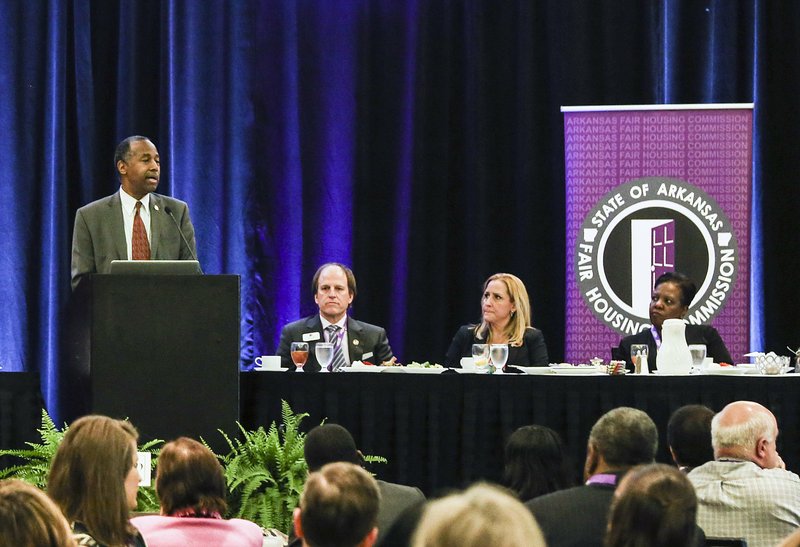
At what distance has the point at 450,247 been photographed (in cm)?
749

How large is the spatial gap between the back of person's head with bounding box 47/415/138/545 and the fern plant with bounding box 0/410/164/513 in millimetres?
1376

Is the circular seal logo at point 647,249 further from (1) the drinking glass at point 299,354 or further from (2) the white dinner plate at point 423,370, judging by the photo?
(1) the drinking glass at point 299,354

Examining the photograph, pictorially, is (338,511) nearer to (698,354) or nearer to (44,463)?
(44,463)

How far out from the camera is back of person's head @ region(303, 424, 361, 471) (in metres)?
3.58

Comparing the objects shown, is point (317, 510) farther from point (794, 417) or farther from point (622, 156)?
point (622, 156)

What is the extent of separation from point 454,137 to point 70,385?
3.38 metres

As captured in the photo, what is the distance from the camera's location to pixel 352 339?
20.1 feet

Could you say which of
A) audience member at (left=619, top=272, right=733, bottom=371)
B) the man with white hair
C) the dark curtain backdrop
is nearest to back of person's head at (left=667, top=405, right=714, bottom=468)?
the man with white hair

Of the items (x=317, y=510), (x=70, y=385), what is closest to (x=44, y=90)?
(x=70, y=385)

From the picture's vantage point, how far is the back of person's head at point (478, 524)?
1.48 m

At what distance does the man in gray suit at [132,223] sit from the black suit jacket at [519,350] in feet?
4.75

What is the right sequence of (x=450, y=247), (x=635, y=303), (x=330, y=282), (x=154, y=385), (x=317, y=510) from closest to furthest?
(x=317, y=510)
(x=154, y=385)
(x=330, y=282)
(x=635, y=303)
(x=450, y=247)

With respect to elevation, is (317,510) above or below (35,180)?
below

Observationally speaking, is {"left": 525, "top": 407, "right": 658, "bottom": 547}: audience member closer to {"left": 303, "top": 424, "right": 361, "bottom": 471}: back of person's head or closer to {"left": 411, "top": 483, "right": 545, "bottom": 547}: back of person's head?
{"left": 303, "top": 424, "right": 361, "bottom": 471}: back of person's head
